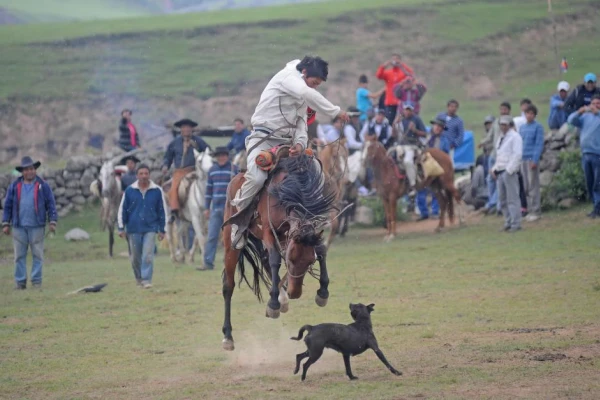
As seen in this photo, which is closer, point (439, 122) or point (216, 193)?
point (216, 193)

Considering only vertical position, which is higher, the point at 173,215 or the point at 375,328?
the point at 173,215

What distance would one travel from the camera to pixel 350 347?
30.8 ft

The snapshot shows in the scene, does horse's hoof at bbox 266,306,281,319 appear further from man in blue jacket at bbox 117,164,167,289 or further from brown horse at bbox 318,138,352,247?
brown horse at bbox 318,138,352,247

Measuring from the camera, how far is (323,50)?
47781 mm

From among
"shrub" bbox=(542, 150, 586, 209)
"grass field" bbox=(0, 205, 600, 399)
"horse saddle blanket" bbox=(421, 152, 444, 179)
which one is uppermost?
"horse saddle blanket" bbox=(421, 152, 444, 179)

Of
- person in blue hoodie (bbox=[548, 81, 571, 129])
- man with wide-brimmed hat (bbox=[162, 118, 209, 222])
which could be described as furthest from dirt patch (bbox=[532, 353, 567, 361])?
person in blue hoodie (bbox=[548, 81, 571, 129])

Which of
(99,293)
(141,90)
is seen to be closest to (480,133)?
(141,90)

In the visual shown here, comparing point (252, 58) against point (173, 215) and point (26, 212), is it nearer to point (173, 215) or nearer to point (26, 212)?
point (173, 215)

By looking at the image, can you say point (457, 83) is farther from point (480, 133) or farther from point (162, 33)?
point (162, 33)

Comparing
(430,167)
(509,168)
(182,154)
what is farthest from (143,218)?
(430,167)

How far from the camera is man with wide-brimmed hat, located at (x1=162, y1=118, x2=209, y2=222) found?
21298 mm

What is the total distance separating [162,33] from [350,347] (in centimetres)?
4513

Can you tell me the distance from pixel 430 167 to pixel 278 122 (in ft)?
38.8

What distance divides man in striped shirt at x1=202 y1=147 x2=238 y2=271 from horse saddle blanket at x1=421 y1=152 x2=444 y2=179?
5.01 meters
